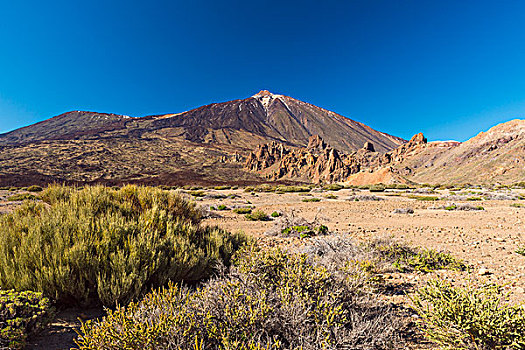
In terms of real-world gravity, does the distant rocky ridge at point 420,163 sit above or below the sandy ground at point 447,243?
above

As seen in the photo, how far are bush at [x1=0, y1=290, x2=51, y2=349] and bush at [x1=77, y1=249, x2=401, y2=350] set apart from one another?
1.67 ft

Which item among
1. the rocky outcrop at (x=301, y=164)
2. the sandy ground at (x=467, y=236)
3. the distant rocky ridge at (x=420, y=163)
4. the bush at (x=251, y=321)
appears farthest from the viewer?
the rocky outcrop at (x=301, y=164)

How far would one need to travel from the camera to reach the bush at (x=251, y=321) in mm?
1669

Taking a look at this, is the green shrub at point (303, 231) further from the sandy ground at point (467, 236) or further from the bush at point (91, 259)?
the bush at point (91, 259)

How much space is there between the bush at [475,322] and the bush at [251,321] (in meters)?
0.39

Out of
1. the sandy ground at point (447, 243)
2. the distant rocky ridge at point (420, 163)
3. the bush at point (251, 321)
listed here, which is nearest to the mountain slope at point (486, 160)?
the distant rocky ridge at point (420, 163)

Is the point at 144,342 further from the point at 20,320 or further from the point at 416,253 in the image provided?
the point at 416,253

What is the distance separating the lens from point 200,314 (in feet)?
6.34

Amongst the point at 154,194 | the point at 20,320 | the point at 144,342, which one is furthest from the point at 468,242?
the point at 20,320

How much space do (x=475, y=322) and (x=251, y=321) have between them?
71.9 inches

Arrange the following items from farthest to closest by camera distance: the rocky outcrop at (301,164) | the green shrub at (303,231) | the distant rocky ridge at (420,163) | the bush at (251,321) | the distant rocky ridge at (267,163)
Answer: the rocky outcrop at (301,164), the distant rocky ridge at (267,163), the distant rocky ridge at (420,163), the green shrub at (303,231), the bush at (251,321)

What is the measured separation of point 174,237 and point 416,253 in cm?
462

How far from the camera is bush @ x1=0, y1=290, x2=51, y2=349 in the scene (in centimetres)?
191

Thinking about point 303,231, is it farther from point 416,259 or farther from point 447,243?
point 447,243
